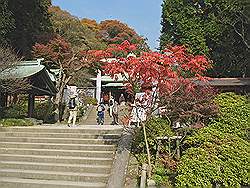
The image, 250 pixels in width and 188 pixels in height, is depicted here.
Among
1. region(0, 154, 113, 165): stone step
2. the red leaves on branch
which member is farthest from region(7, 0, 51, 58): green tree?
the red leaves on branch

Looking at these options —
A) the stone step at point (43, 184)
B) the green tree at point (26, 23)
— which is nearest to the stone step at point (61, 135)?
the stone step at point (43, 184)

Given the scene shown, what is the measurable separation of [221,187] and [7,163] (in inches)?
222

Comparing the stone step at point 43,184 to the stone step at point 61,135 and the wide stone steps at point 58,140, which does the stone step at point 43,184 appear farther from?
the stone step at point 61,135

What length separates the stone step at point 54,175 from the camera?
8711mm

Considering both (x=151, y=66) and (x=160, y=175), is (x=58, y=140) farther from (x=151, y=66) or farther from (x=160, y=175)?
(x=151, y=66)

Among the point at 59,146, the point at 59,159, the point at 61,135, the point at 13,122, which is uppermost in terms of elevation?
the point at 13,122

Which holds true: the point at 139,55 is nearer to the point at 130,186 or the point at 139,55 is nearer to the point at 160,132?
the point at 160,132

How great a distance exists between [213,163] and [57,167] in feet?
13.0

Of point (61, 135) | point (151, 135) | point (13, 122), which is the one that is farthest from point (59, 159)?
point (13, 122)

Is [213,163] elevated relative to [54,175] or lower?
elevated

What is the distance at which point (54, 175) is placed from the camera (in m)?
8.90

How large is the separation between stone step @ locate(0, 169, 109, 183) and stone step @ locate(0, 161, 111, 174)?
0.17 m

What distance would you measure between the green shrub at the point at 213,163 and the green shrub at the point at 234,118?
0.70m

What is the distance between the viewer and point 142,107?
9328mm
